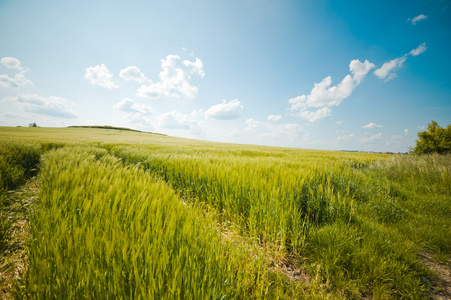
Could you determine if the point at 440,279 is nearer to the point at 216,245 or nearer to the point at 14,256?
the point at 216,245

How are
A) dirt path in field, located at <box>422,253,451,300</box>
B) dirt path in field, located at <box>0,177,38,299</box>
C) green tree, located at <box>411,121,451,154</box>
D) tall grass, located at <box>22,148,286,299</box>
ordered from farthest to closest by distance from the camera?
1. green tree, located at <box>411,121,451,154</box>
2. dirt path in field, located at <box>422,253,451,300</box>
3. dirt path in field, located at <box>0,177,38,299</box>
4. tall grass, located at <box>22,148,286,299</box>

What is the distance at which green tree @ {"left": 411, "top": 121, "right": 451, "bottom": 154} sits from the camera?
1373 centimetres

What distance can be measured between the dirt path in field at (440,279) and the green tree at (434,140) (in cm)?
1983

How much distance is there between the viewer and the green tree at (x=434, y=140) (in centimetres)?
1373

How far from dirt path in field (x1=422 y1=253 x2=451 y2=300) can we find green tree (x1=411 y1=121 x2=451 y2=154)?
1983cm

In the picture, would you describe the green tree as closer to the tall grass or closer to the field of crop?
the field of crop

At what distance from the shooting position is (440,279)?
165 centimetres

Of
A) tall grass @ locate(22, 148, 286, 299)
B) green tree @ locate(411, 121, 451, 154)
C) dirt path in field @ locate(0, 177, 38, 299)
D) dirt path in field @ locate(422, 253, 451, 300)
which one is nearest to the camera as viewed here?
tall grass @ locate(22, 148, 286, 299)

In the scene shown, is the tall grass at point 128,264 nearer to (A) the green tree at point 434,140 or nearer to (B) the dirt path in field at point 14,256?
(B) the dirt path in field at point 14,256

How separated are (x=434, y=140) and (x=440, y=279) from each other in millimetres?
20960

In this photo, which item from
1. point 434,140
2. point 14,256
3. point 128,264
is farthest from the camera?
point 434,140

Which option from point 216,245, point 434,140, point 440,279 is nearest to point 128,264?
point 216,245

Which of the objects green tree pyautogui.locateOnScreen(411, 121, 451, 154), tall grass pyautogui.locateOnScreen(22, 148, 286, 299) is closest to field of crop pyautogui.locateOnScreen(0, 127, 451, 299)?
tall grass pyautogui.locateOnScreen(22, 148, 286, 299)

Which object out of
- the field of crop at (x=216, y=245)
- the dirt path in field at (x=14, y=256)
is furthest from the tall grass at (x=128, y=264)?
the dirt path in field at (x=14, y=256)
